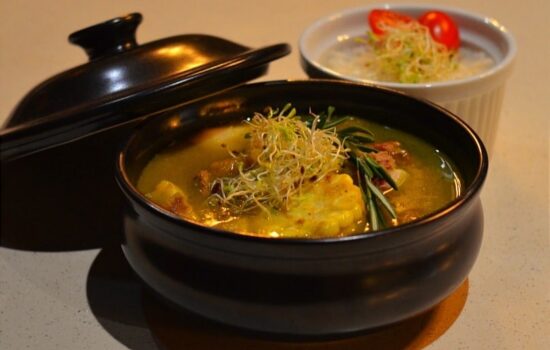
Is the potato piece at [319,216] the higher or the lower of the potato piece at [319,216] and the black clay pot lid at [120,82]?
the lower

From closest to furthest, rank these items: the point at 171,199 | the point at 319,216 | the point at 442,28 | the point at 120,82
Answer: the point at 319,216, the point at 171,199, the point at 120,82, the point at 442,28

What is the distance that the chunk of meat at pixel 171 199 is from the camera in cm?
127

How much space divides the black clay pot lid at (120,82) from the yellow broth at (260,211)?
163 mm

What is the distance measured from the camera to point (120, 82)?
1.42 m

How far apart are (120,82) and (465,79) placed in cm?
81

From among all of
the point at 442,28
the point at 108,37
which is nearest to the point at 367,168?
the point at 108,37

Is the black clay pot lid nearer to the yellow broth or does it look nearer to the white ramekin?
the yellow broth

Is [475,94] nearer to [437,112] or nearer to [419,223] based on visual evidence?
[437,112]

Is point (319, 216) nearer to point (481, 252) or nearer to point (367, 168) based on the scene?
point (367, 168)

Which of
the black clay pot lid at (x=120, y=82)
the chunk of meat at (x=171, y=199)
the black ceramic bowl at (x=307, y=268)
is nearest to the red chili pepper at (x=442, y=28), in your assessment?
the black clay pot lid at (x=120, y=82)

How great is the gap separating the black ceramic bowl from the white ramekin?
1.44ft

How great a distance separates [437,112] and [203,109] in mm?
495

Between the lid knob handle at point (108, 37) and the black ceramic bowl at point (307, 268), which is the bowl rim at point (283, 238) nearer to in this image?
the black ceramic bowl at point (307, 268)

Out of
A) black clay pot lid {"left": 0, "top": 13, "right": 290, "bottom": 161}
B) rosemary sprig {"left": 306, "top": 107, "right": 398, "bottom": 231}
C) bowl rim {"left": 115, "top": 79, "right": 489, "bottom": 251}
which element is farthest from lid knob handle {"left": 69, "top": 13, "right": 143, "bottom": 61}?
rosemary sprig {"left": 306, "top": 107, "right": 398, "bottom": 231}
